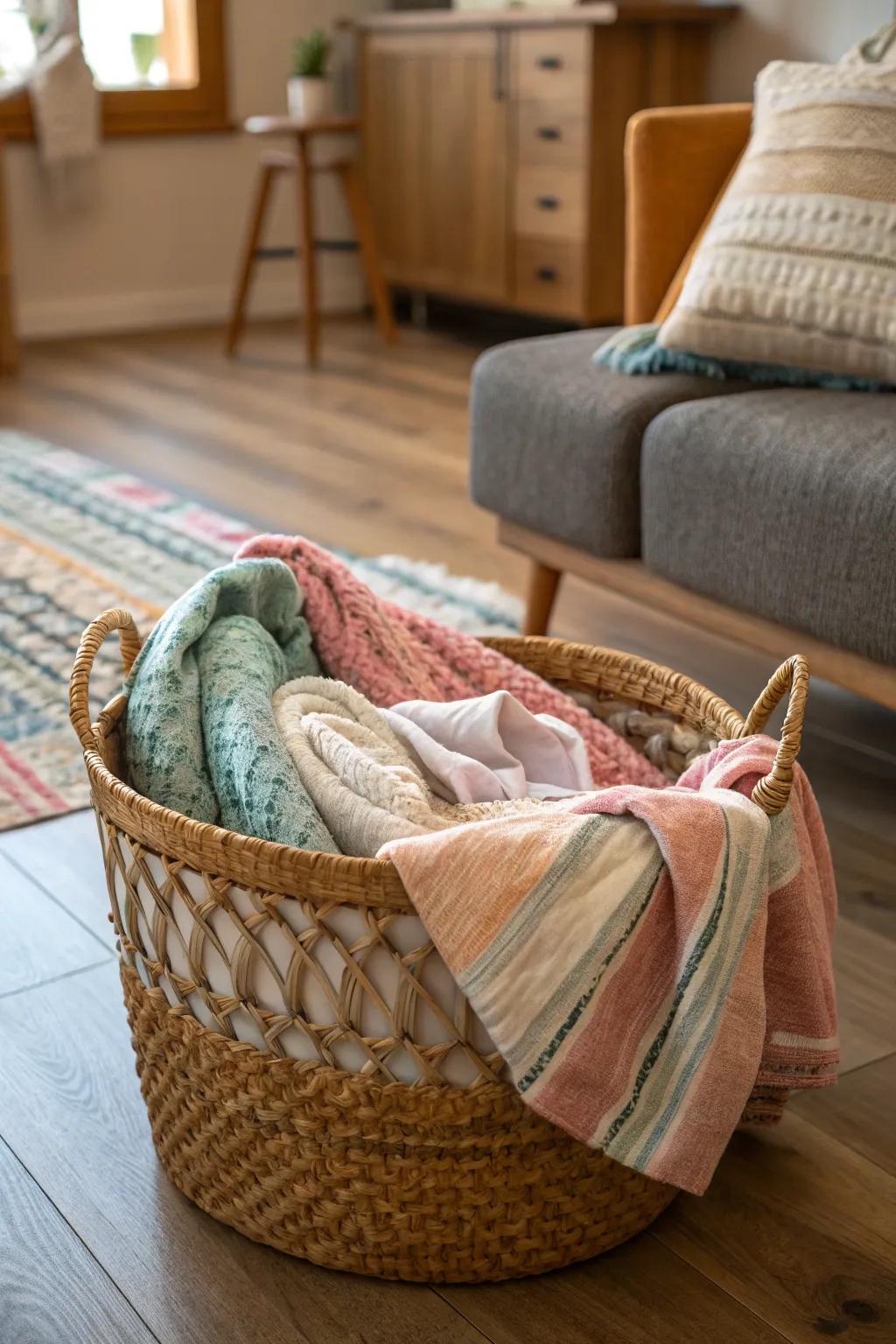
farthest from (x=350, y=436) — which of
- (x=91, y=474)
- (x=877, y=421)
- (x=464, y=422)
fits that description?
(x=877, y=421)

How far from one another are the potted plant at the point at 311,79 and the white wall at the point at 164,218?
61 cm

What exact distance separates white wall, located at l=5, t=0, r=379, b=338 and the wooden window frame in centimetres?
4

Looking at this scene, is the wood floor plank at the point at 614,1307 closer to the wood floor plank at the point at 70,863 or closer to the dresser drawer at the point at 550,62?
the wood floor plank at the point at 70,863

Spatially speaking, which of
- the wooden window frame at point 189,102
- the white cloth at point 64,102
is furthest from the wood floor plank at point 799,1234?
the wooden window frame at point 189,102

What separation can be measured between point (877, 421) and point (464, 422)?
6.80 feet

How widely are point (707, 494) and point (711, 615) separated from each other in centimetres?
16

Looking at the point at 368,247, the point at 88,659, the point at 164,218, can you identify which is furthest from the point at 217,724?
the point at 164,218

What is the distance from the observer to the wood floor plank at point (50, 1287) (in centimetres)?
101

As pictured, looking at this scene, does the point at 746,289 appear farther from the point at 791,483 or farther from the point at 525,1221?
the point at 525,1221

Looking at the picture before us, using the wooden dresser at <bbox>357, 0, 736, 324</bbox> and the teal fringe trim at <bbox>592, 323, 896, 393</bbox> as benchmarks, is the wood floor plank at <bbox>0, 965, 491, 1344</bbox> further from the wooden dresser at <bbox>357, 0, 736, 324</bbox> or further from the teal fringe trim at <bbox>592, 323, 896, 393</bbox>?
the wooden dresser at <bbox>357, 0, 736, 324</bbox>

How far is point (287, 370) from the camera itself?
4.27 meters

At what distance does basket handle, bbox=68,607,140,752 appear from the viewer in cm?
111

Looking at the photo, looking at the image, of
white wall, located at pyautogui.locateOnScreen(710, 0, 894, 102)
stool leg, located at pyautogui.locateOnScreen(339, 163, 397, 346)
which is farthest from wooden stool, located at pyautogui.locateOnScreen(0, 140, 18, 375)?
white wall, located at pyautogui.locateOnScreen(710, 0, 894, 102)

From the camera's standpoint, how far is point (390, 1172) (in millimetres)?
1000
